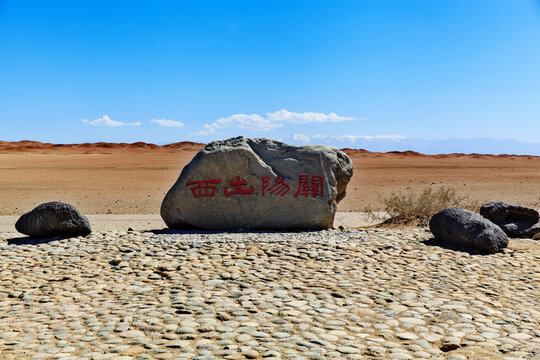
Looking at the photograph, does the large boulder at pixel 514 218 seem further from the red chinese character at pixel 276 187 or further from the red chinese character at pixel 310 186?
the red chinese character at pixel 276 187

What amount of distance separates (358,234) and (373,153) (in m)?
51.8

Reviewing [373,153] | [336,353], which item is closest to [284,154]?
[336,353]

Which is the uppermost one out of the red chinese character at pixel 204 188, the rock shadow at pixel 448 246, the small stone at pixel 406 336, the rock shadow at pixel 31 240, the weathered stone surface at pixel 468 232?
the red chinese character at pixel 204 188

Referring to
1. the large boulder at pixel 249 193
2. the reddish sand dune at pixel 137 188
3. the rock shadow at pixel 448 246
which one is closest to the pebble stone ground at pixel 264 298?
the rock shadow at pixel 448 246

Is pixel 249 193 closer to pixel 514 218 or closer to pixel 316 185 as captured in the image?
pixel 316 185

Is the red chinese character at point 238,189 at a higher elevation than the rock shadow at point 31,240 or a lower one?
higher

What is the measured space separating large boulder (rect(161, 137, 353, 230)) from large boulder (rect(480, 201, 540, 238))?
→ 322 cm

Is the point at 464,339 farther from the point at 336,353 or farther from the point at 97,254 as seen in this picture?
the point at 97,254

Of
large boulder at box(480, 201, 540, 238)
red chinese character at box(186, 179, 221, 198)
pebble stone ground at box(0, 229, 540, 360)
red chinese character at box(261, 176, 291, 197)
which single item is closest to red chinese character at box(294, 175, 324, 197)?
red chinese character at box(261, 176, 291, 197)

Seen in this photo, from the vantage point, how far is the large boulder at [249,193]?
9.33 m

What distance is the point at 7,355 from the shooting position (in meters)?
4.09

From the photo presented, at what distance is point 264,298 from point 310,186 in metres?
4.16

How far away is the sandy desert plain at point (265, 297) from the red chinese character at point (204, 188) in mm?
794

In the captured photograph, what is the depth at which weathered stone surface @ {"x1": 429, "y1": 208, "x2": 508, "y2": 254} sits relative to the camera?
8055 mm
